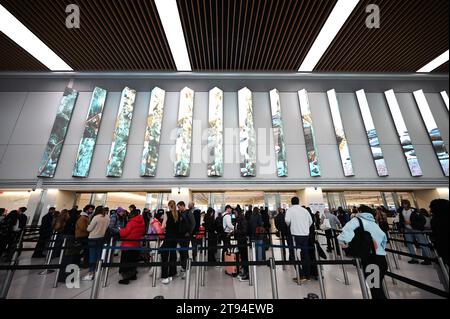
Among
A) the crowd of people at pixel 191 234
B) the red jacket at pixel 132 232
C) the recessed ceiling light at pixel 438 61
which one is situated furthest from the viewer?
the red jacket at pixel 132 232

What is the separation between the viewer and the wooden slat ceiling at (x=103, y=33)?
6.25 m

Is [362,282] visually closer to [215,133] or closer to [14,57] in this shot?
[215,133]

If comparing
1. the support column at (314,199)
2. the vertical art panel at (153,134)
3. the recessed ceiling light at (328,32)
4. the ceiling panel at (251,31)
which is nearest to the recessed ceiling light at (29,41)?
the vertical art panel at (153,134)

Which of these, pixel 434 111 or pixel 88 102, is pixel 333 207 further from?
pixel 88 102

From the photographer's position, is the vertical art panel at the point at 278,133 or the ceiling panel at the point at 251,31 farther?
the vertical art panel at the point at 278,133

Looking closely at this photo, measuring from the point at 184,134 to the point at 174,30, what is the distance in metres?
4.85

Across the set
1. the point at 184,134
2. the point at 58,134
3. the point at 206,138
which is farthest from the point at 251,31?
the point at 58,134

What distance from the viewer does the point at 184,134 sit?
33.5 ft

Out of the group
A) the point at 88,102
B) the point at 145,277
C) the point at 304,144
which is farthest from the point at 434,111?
the point at 88,102

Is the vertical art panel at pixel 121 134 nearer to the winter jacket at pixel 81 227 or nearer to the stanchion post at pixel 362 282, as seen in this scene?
the winter jacket at pixel 81 227

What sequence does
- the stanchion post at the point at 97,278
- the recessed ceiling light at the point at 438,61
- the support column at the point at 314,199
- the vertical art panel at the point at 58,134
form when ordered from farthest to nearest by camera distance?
the support column at the point at 314,199 < the vertical art panel at the point at 58,134 < the stanchion post at the point at 97,278 < the recessed ceiling light at the point at 438,61

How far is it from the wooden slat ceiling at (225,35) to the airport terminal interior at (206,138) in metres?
0.06

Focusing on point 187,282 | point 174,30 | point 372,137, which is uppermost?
point 174,30

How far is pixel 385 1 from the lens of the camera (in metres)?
5.89
